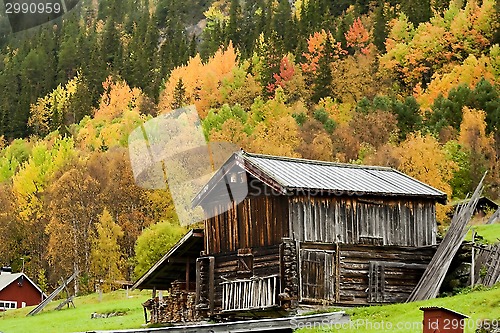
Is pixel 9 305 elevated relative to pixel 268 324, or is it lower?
lower

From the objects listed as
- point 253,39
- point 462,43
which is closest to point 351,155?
point 462,43

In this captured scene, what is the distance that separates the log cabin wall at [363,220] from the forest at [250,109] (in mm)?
24254

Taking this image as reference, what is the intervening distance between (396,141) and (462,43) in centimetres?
3191

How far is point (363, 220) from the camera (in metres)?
35.7

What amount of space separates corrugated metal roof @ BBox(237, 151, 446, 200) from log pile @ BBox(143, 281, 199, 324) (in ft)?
22.8

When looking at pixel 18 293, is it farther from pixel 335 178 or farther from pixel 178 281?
pixel 335 178

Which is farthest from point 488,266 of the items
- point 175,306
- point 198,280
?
point 175,306

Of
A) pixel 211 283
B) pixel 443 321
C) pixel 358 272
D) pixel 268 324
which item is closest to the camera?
pixel 443 321

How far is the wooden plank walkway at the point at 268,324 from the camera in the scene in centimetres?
2992

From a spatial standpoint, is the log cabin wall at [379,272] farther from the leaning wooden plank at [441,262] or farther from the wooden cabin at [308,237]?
the leaning wooden plank at [441,262]

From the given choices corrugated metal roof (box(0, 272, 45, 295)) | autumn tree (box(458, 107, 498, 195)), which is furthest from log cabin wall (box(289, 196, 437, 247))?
corrugated metal roof (box(0, 272, 45, 295))

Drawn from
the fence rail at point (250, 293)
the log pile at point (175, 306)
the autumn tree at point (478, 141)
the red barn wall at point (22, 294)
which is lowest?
the red barn wall at point (22, 294)

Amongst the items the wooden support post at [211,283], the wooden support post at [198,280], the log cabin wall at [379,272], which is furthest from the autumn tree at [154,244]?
the log cabin wall at [379,272]

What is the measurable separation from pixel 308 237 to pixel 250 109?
308 ft
